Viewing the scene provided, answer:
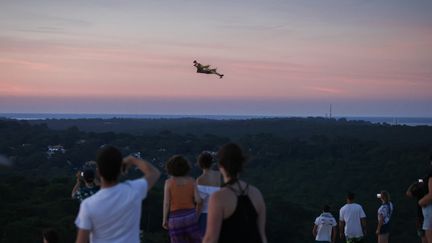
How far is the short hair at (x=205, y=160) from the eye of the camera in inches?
249

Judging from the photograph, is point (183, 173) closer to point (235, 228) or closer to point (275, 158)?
point (235, 228)

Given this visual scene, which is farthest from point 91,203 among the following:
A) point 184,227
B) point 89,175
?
point 184,227

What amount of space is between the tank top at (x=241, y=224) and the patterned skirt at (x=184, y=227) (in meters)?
1.89

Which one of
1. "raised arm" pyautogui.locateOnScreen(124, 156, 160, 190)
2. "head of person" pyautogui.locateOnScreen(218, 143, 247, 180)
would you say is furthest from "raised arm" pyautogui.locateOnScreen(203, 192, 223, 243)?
"raised arm" pyautogui.locateOnScreen(124, 156, 160, 190)

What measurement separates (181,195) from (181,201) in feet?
0.19

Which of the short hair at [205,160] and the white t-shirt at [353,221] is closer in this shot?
the short hair at [205,160]

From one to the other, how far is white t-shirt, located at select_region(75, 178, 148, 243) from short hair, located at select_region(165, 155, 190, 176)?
1.91 m

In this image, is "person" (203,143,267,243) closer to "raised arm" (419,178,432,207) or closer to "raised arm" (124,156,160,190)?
"raised arm" (124,156,160,190)

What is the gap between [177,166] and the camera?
6062 millimetres

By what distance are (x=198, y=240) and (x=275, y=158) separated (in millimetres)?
57146

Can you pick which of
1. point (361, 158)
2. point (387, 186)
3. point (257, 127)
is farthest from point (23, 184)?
point (257, 127)

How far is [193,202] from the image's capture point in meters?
6.15

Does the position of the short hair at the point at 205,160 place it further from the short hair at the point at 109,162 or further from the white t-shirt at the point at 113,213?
the short hair at the point at 109,162

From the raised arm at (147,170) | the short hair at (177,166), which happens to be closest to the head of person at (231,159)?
the raised arm at (147,170)
